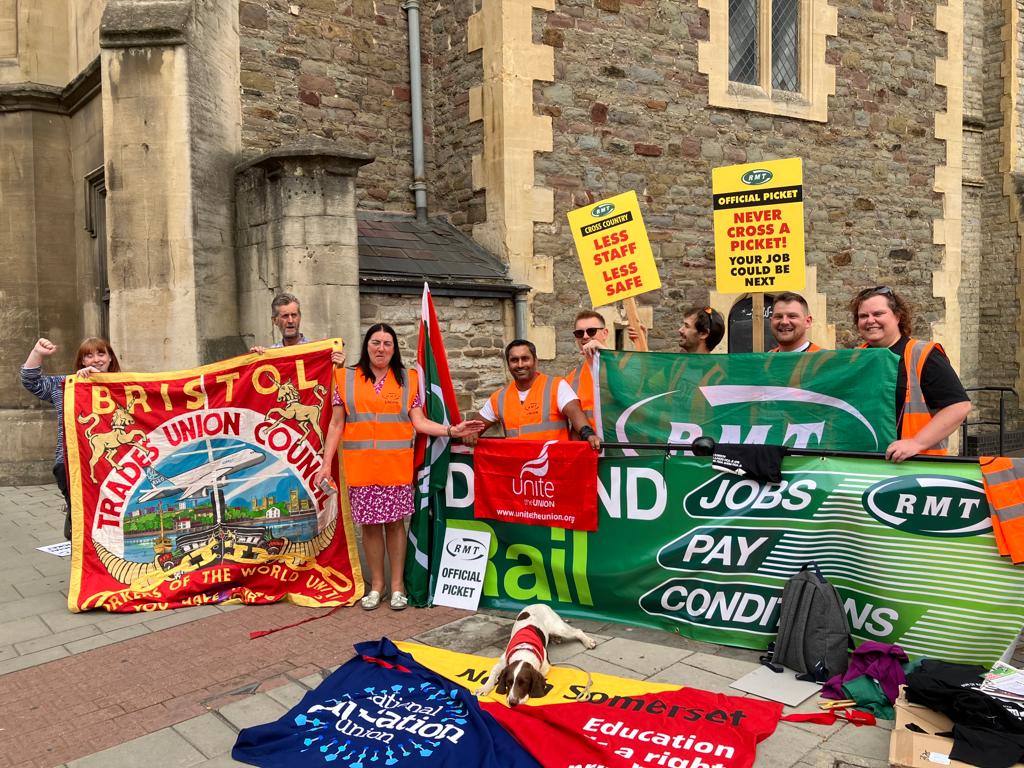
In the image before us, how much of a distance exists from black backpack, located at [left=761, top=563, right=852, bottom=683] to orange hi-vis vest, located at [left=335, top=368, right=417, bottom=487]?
8.21 feet

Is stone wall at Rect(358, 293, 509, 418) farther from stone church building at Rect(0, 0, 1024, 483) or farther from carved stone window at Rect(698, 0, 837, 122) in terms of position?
carved stone window at Rect(698, 0, 837, 122)

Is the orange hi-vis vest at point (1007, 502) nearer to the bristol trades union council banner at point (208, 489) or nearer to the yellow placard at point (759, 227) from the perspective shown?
the yellow placard at point (759, 227)

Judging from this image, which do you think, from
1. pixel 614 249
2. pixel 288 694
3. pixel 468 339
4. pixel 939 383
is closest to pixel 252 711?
pixel 288 694

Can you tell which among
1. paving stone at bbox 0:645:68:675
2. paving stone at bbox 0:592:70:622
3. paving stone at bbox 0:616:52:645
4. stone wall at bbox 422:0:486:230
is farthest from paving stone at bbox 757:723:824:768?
stone wall at bbox 422:0:486:230

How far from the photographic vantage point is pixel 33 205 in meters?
10.4

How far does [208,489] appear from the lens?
219 inches

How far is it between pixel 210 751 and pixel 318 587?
6.70 ft

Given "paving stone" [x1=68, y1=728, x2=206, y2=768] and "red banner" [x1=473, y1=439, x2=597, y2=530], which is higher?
"red banner" [x1=473, y1=439, x2=597, y2=530]

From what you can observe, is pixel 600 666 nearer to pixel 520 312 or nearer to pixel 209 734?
pixel 209 734

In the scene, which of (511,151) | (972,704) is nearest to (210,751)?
(972,704)

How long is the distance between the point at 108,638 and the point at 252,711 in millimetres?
1636

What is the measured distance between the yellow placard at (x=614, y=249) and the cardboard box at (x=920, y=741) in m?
3.77

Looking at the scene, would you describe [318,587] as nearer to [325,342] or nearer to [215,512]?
[215,512]

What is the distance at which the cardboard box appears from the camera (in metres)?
2.92
